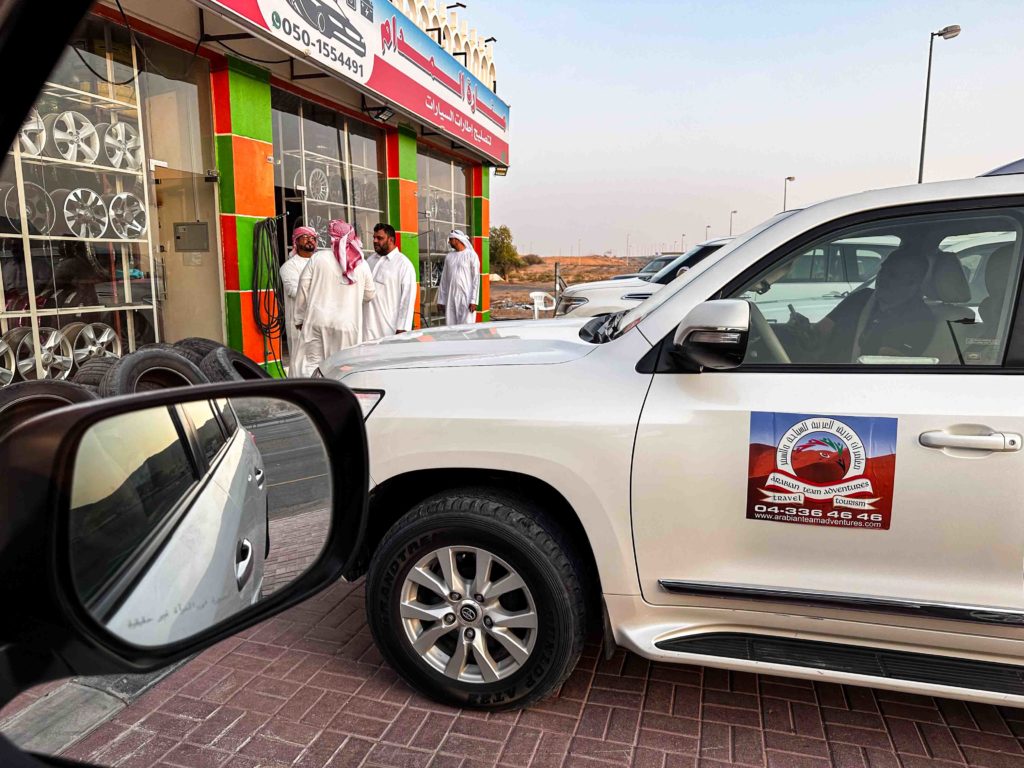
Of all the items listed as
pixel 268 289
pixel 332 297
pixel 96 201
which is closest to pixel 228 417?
pixel 332 297

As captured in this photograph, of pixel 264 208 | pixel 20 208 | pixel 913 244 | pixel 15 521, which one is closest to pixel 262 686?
pixel 15 521

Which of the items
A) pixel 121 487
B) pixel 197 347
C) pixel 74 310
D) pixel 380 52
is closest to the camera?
pixel 121 487

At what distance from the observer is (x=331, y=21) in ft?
27.8

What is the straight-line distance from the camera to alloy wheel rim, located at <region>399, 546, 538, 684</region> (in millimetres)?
2658

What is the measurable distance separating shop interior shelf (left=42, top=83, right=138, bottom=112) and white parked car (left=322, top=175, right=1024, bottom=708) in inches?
220

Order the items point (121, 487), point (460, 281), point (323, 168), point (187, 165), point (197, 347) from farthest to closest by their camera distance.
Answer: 1. point (460, 281)
2. point (323, 168)
3. point (187, 165)
4. point (197, 347)
5. point (121, 487)

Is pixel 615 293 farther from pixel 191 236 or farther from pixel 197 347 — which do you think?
pixel 191 236

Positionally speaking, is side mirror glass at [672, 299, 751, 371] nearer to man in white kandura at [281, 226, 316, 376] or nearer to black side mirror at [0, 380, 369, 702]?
black side mirror at [0, 380, 369, 702]

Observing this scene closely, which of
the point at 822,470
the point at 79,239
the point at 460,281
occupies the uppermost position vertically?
the point at 79,239

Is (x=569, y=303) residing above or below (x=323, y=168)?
below

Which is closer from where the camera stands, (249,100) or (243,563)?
(243,563)

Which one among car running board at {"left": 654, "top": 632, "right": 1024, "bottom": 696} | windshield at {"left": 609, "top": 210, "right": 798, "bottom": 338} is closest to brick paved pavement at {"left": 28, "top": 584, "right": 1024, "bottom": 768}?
car running board at {"left": 654, "top": 632, "right": 1024, "bottom": 696}

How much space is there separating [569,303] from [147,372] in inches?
201

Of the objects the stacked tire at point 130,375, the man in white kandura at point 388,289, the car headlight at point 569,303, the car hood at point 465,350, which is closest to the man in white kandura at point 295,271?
the man in white kandura at point 388,289
